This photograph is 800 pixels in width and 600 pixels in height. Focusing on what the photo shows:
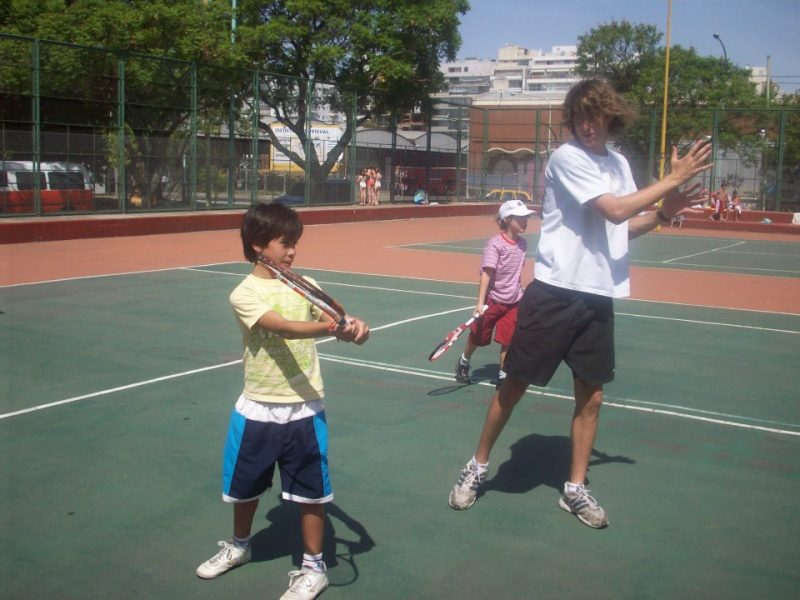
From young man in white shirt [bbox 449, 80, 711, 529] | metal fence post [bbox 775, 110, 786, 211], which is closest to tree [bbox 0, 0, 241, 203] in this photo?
young man in white shirt [bbox 449, 80, 711, 529]

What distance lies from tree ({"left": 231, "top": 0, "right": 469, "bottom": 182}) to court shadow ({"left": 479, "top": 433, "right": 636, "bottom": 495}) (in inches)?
1168

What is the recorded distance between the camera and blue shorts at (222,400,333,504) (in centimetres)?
342

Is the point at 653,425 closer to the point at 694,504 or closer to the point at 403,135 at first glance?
the point at 694,504

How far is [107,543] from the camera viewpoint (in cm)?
392

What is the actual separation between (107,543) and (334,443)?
5.60 feet

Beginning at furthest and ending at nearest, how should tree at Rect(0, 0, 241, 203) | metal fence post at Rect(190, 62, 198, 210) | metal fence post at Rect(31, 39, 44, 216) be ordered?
metal fence post at Rect(190, 62, 198, 210), tree at Rect(0, 0, 241, 203), metal fence post at Rect(31, 39, 44, 216)

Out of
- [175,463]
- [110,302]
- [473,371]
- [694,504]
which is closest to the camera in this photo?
[694,504]

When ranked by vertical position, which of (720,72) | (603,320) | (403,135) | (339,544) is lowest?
(339,544)

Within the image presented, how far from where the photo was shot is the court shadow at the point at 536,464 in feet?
15.7

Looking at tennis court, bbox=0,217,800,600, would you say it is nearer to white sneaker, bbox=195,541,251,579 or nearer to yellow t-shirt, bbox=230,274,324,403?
white sneaker, bbox=195,541,251,579

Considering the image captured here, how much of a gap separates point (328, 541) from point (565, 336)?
4.54ft

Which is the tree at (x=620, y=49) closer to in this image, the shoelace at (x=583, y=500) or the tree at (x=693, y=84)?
the tree at (x=693, y=84)

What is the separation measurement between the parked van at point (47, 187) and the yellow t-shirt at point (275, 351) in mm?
17304

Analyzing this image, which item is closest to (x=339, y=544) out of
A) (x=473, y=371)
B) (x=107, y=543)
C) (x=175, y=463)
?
(x=107, y=543)
